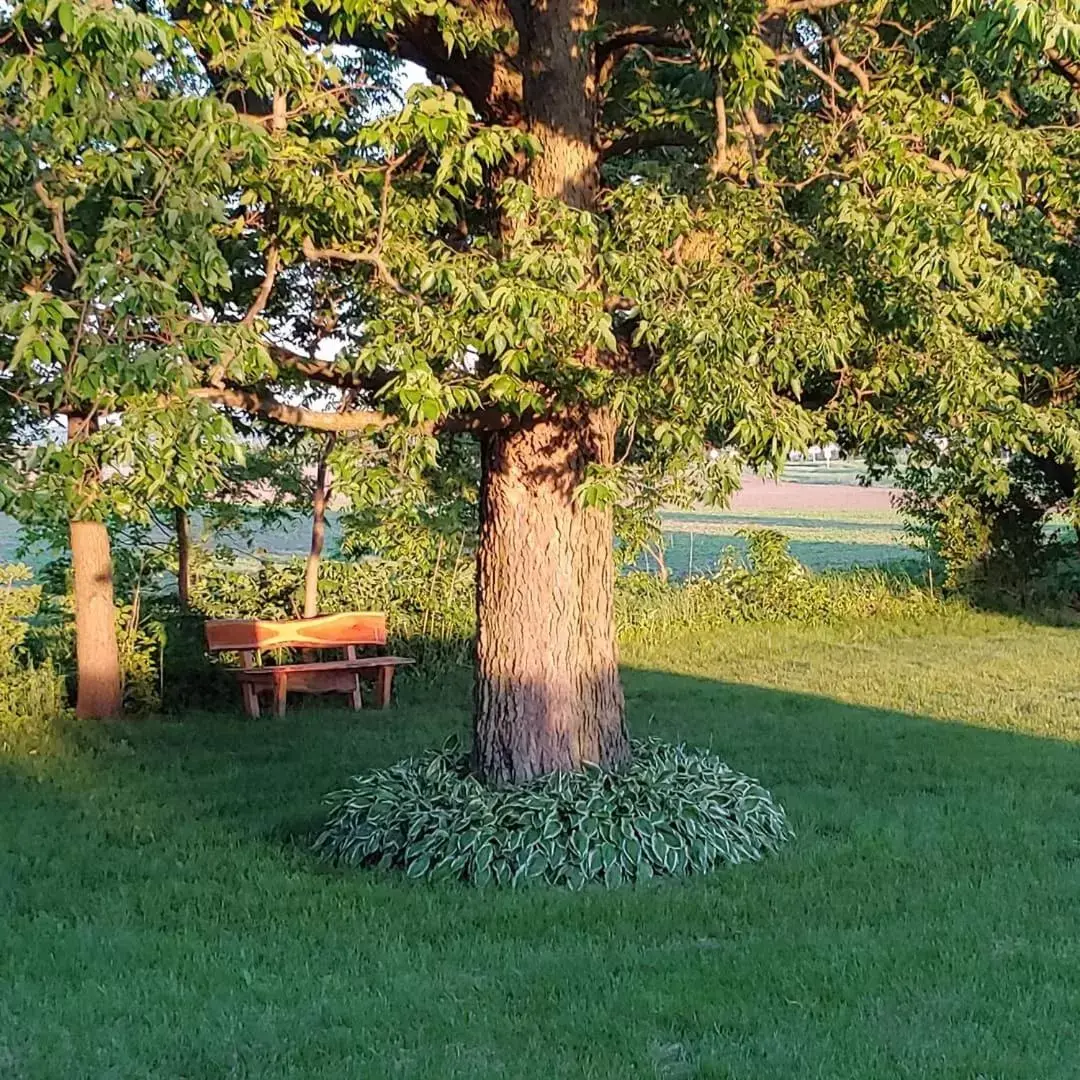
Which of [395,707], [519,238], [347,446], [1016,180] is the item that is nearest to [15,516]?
[347,446]

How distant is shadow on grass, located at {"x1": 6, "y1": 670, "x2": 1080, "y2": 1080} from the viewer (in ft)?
12.9

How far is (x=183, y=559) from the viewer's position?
1106cm

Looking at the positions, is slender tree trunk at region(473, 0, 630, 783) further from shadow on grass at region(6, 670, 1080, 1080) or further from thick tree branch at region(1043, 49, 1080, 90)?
thick tree branch at region(1043, 49, 1080, 90)

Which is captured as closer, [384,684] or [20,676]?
[20,676]

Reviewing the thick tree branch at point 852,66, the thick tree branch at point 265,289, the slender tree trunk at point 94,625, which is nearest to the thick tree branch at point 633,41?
the thick tree branch at point 852,66

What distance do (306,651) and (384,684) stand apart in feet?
2.51

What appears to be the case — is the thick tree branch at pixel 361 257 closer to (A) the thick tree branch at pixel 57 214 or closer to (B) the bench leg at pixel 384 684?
(A) the thick tree branch at pixel 57 214

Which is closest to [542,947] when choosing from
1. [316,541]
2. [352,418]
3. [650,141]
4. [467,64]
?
[352,418]

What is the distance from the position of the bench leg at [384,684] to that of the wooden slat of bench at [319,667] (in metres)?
0.09

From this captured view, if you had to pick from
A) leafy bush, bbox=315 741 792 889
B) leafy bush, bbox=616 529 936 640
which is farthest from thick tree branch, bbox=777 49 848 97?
leafy bush, bbox=616 529 936 640

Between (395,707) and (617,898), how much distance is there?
5.47 meters

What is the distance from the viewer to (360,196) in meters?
5.23

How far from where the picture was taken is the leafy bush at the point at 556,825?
227 inches

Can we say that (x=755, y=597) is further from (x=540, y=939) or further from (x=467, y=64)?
(x=540, y=939)
